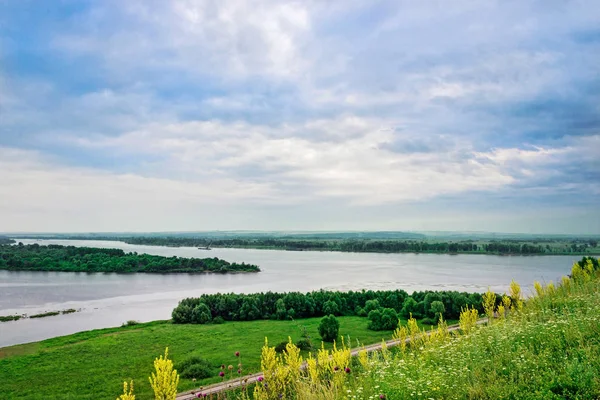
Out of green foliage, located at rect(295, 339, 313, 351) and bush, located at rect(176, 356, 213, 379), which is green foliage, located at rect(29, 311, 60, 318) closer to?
bush, located at rect(176, 356, 213, 379)

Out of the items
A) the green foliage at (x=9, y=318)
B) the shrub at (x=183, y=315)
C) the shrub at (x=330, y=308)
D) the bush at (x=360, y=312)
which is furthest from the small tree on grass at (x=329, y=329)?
the green foliage at (x=9, y=318)

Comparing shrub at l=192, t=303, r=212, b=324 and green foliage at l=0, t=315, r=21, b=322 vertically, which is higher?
shrub at l=192, t=303, r=212, b=324

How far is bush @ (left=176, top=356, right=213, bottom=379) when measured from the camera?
18.4 meters

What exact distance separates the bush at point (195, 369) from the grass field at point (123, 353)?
17.8 inches

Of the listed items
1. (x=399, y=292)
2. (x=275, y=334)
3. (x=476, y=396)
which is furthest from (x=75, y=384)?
(x=399, y=292)

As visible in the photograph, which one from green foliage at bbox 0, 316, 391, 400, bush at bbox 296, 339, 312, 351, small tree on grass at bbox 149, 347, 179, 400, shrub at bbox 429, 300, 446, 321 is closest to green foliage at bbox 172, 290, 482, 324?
green foliage at bbox 0, 316, 391, 400

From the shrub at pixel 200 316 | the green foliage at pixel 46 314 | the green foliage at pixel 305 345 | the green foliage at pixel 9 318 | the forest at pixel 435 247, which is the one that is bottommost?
the green foliage at pixel 46 314

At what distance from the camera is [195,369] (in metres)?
18.6

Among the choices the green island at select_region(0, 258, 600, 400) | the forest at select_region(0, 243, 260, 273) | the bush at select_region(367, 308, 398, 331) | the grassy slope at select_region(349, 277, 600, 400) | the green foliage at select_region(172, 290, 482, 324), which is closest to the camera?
the grassy slope at select_region(349, 277, 600, 400)

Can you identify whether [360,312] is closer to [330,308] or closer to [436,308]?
[330,308]

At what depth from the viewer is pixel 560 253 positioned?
95.8 meters

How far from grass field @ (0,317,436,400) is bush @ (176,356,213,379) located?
→ 0.45m

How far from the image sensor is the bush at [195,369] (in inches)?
725

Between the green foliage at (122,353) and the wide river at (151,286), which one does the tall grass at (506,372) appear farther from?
the wide river at (151,286)
